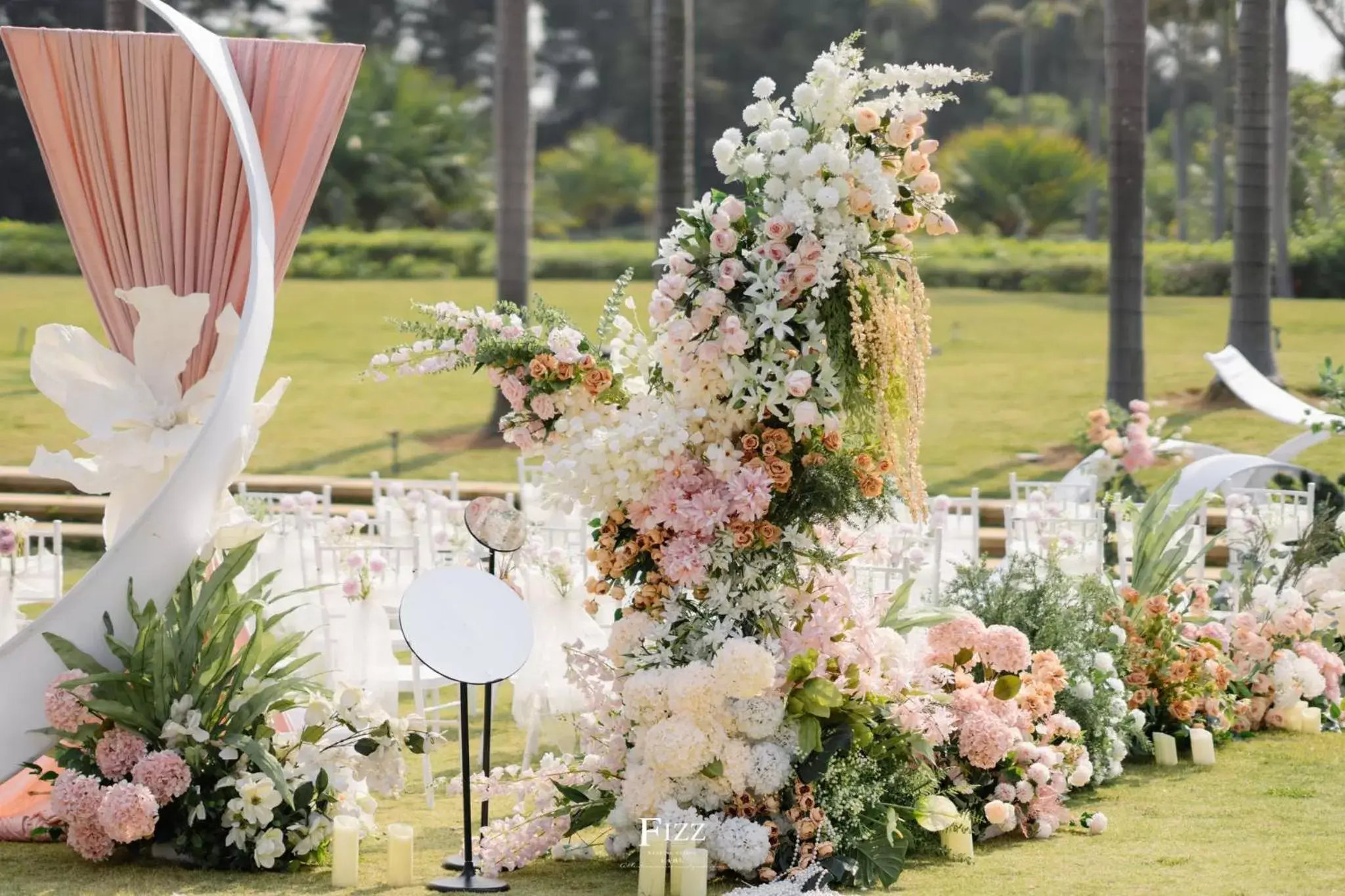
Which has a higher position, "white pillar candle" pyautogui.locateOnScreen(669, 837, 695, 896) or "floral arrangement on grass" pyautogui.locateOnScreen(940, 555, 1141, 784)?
"floral arrangement on grass" pyautogui.locateOnScreen(940, 555, 1141, 784)

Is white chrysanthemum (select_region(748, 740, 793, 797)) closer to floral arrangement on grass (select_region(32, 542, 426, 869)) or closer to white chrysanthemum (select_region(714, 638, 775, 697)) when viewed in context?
white chrysanthemum (select_region(714, 638, 775, 697))

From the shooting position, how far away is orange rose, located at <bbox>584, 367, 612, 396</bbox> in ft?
16.3

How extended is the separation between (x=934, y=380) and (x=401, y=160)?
14505 mm

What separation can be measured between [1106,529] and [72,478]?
17.7 ft

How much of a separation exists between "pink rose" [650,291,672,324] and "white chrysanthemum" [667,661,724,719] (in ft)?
3.28

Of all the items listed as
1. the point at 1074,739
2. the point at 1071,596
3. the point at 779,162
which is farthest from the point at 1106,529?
the point at 779,162

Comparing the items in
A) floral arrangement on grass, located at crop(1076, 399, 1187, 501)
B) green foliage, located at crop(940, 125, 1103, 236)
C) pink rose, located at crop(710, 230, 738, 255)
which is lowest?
floral arrangement on grass, located at crop(1076, 399, 1187, 501)

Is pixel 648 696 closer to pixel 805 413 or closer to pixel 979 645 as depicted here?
pixel 805 413

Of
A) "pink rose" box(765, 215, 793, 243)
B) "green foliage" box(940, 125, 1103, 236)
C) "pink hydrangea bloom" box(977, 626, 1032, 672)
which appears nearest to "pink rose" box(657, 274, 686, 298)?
"pink rose" box(765, 215, 793, 243)

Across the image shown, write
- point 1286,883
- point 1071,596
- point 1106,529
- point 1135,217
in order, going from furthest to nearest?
point 1135,217 < point 1106,529 < point 1071,596 < point 1286,883

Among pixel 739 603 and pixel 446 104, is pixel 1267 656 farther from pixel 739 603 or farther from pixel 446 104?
pixel 446 104

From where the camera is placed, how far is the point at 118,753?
4.89m

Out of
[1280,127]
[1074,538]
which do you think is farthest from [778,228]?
[1280,127]

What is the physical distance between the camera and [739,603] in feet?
16.4
